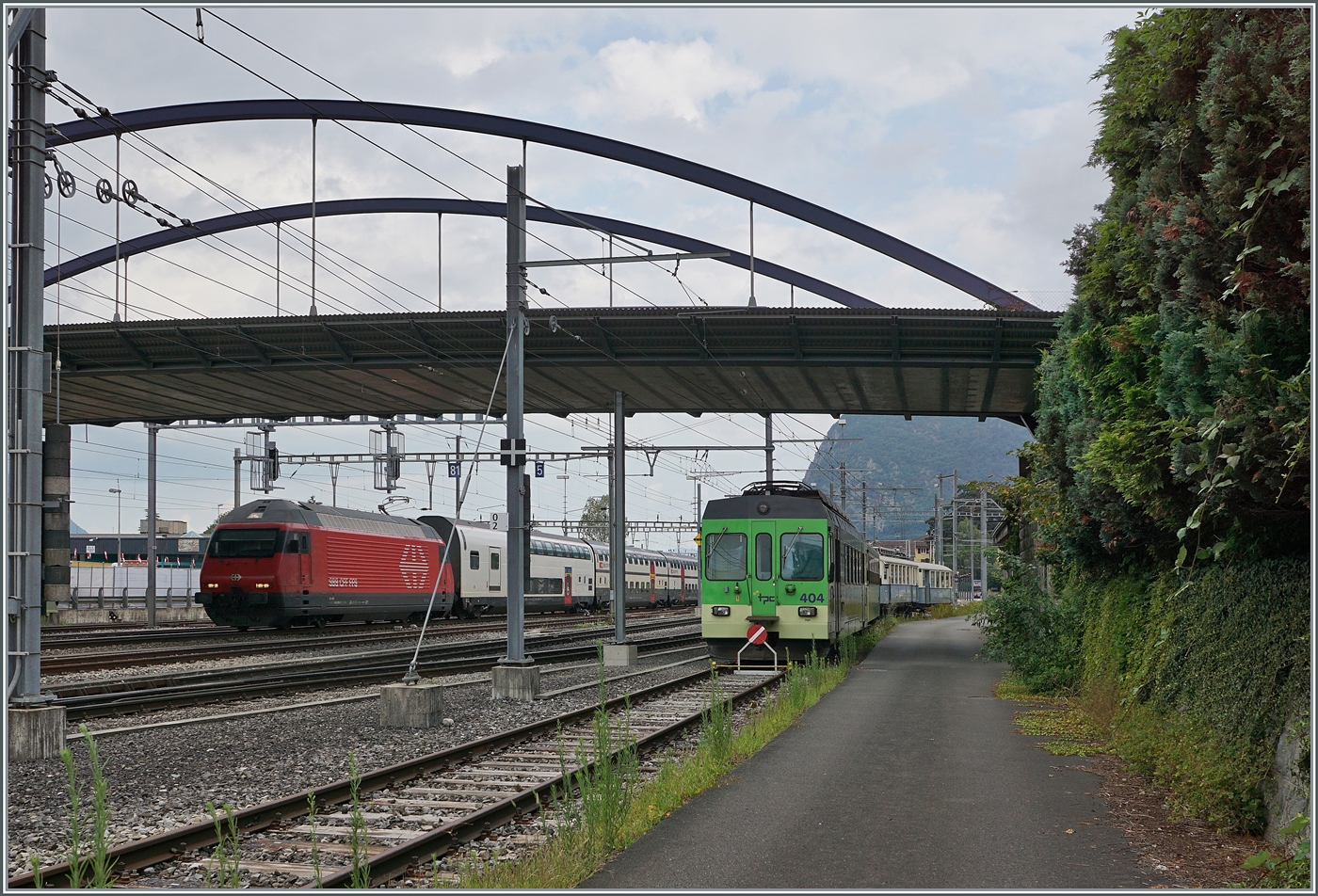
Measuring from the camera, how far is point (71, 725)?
1449 centimetres

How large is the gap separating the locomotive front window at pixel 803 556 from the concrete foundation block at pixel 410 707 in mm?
9966

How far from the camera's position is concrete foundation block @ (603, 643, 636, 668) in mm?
24250

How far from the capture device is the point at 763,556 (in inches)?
914

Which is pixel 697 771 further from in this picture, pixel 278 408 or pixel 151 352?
pixel 278 408

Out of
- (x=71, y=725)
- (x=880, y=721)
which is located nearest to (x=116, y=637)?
(x=71, y=725)

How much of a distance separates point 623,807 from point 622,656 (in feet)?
52.9

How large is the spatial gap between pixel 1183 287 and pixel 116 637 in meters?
28.8

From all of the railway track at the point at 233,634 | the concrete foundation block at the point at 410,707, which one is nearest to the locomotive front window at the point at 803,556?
the concrete foundation block at the point at 410,707

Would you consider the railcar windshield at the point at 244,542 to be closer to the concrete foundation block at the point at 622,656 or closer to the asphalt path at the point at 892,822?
the concrete foundation block at the point at 622,656

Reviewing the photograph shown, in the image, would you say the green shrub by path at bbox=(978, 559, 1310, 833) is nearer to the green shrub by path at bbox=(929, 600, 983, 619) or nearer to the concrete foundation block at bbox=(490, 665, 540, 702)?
the concrete foundation block at bbox=(490, 665, 540, 702)

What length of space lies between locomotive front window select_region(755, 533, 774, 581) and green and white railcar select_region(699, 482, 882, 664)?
18 millimetres

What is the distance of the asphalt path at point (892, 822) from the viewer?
281 inches

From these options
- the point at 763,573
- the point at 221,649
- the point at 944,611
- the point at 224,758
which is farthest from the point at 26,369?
the point at 944,611

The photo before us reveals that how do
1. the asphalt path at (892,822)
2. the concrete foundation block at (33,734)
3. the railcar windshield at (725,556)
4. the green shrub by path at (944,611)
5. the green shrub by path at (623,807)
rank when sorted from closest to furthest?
the green shrub by path at (623,807)
the asphalt path at (892,822)
the concrete foundation block at (33,734)
the railcar windshield at (725,556)
the green shrub by path at (944,611)
